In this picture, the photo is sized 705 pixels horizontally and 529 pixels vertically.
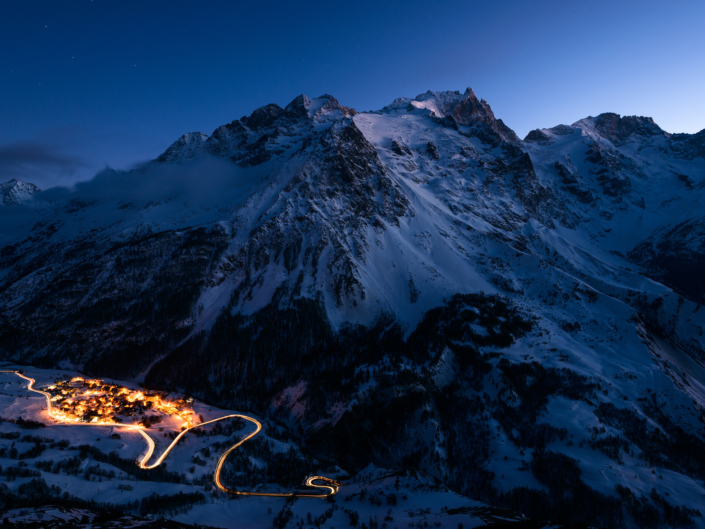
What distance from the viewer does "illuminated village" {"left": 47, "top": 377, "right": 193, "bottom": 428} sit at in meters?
97.4

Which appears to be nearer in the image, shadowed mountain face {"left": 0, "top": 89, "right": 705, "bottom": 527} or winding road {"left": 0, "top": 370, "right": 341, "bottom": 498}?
winding road {"left": 0, "top": 370, "right": 341, "bottom": 498}

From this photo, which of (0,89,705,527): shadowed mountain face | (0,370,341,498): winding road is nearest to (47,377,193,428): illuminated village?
(0,370,341,498): winding road

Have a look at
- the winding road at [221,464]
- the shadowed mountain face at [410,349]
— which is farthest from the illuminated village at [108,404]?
the shadowed mountain face at [410,349]

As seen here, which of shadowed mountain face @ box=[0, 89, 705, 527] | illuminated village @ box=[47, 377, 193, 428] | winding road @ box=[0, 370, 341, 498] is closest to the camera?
winding road @ box=[0, 370, 341, 498]

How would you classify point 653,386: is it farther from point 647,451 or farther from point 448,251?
point 448,251

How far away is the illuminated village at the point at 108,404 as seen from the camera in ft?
319

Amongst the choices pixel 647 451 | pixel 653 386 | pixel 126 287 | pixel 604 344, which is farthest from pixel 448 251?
pixel 126 287

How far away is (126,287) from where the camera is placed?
176000mm

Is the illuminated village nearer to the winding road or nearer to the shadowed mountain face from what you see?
the winding road

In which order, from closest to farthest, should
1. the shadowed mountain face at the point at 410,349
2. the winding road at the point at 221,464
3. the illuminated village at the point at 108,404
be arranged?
1. the winding road at the point at 221,464
2. the illuminated village at the point at 108,404
3. the shadowed mountain face at the point at 410,349

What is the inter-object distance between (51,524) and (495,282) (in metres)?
164

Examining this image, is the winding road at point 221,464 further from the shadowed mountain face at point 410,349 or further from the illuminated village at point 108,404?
the shadowed mountain face at point 410,349

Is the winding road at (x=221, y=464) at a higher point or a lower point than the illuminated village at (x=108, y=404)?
lower

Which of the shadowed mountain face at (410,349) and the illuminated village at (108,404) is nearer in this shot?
the illuminated village at (108,404)
